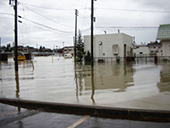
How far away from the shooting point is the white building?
125ft

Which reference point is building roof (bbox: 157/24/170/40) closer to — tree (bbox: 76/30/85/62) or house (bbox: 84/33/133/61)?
house (bbox: 84/33/133/61)

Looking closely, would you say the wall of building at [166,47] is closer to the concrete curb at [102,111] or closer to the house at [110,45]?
the house at [110,45]

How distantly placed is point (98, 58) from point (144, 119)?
33.9 m

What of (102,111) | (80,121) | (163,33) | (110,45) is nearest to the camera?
(80,121)

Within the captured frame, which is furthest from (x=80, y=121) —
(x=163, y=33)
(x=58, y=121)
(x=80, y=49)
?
(x=80, y=49)

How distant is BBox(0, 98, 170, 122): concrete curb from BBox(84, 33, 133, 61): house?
107ft

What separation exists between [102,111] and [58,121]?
139 cm

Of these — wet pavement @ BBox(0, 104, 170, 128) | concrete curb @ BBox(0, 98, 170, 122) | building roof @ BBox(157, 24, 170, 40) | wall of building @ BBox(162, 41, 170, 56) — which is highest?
building roof @ BBox(157, 24, 170, 40)

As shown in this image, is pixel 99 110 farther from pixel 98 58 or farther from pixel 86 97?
pixel 98 58

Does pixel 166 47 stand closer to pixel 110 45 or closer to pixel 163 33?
pixel 163 33

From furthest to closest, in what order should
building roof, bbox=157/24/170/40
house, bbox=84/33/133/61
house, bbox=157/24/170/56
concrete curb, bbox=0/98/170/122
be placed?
1. house, bbox=84/33/133/61
2. house, bbox=157/24/170/56
3. building roof, bbox=157/24/170/40
4. concrete curb, bbox=0/98/170/122

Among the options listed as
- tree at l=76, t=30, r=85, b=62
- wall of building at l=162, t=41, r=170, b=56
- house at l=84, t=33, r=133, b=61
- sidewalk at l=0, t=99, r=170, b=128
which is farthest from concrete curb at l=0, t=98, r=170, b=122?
tree at l=76, t=30, r=85, b=62

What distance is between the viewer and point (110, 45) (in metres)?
38.8

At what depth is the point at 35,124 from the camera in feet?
16.6
